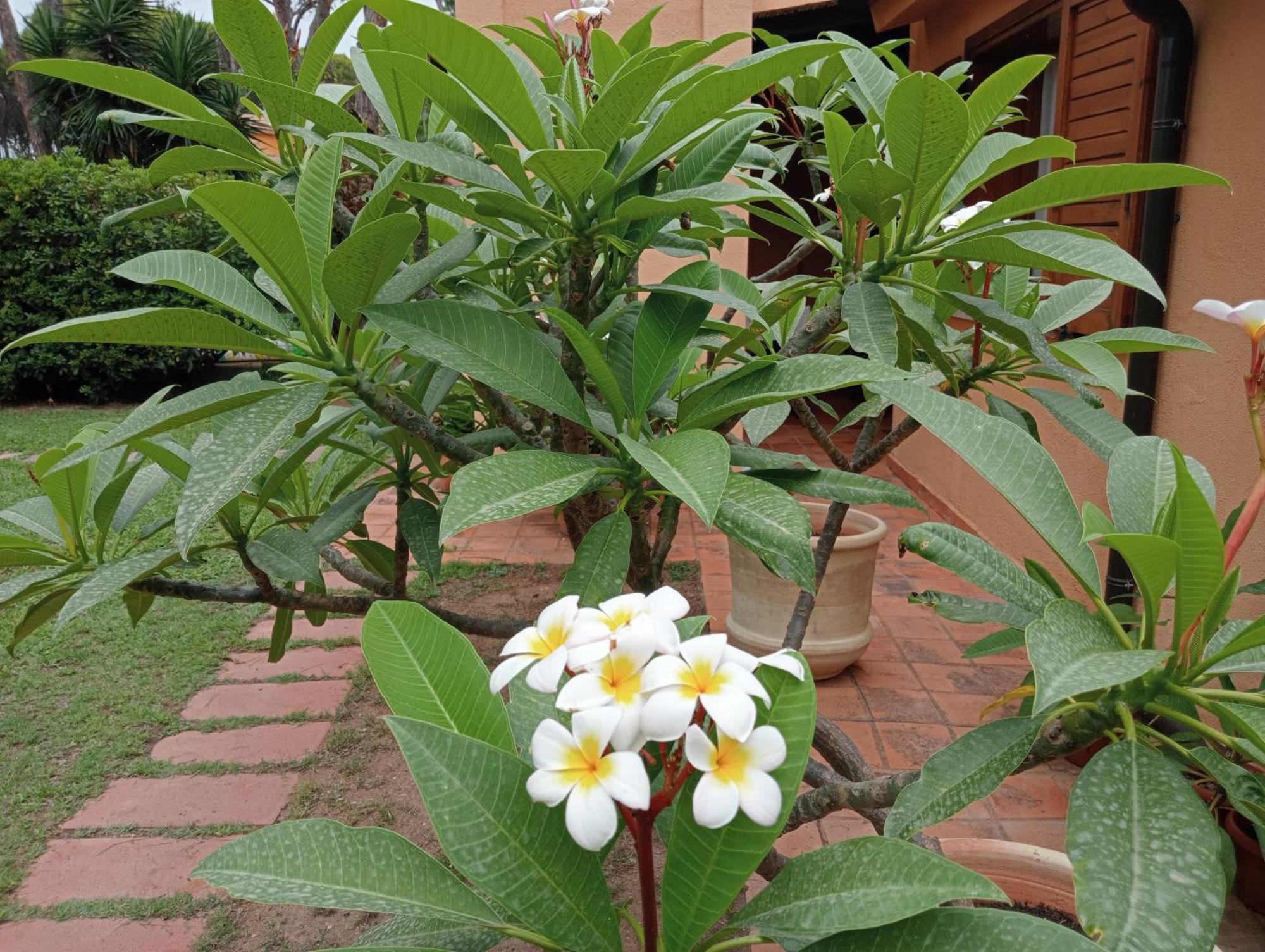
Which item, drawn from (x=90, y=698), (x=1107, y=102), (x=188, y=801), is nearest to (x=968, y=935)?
(x=188, y=801)

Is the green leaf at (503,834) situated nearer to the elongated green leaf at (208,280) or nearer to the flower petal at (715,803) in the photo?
the flower petal at (715,803)

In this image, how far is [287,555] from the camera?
1.13 m

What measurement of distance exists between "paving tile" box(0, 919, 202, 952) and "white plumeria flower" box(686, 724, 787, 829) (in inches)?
70.5

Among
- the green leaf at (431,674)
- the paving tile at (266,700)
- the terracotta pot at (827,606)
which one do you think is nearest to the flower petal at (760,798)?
the green leaf at (431,674)

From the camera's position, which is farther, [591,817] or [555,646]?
[555,646]

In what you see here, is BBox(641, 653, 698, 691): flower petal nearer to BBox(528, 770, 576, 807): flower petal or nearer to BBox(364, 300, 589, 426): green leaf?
BBox(528, 770, 576, 807): flower petal

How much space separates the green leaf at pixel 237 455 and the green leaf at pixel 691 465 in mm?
277

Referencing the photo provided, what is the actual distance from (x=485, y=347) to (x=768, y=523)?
29 centimetres

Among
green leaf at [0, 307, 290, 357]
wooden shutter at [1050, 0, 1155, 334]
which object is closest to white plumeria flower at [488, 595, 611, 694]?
green leaf at [0, 307, 290, 357]

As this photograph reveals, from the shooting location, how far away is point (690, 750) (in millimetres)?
492

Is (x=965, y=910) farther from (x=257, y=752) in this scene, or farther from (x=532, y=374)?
(x=257, y=752)

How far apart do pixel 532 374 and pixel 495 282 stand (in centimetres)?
53

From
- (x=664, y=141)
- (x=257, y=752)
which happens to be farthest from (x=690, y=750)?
(x=257, y=752)

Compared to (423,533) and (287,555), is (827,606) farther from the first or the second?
(287,555)
